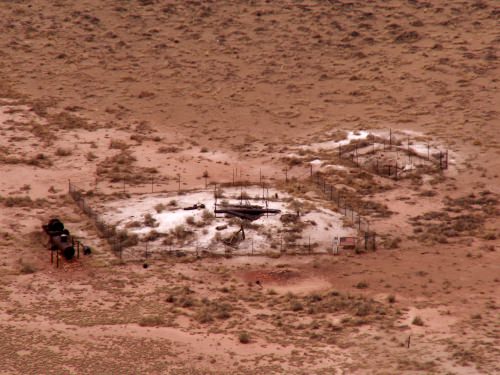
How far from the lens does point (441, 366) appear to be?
105ft

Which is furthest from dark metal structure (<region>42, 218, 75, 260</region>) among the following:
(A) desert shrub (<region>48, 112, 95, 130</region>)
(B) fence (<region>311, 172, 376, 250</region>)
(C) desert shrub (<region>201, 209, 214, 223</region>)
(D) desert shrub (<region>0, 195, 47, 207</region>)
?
(A) desert shrub (<region>48, 112, 95, 130</region>)

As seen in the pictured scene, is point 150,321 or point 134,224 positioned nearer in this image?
point 150,321

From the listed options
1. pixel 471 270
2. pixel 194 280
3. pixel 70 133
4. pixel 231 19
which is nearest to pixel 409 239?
pixel 471 270

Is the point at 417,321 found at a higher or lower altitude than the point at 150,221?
lower

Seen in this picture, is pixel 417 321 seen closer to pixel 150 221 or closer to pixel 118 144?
pixel 150 221

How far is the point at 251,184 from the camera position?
50.3 m

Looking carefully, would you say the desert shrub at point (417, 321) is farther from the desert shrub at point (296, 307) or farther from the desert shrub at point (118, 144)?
the desert shrub at point (118, 144)

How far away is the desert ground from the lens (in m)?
34.5

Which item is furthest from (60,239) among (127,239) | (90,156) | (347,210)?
(90,156)

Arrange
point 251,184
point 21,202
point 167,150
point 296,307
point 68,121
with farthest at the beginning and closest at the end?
point 68,121 < point 167,150 < point 251,184 < point 21,202 < point 296,307

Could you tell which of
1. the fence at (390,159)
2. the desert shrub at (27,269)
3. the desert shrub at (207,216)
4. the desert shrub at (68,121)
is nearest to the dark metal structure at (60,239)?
the desert shrub at (27,269)

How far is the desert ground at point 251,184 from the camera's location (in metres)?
34.5

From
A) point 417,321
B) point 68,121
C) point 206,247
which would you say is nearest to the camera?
point 417,321

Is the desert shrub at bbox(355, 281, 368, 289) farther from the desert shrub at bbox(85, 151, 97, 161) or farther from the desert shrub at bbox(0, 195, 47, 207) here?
the desert shrub at bbox(85, 151, 97, 161)
